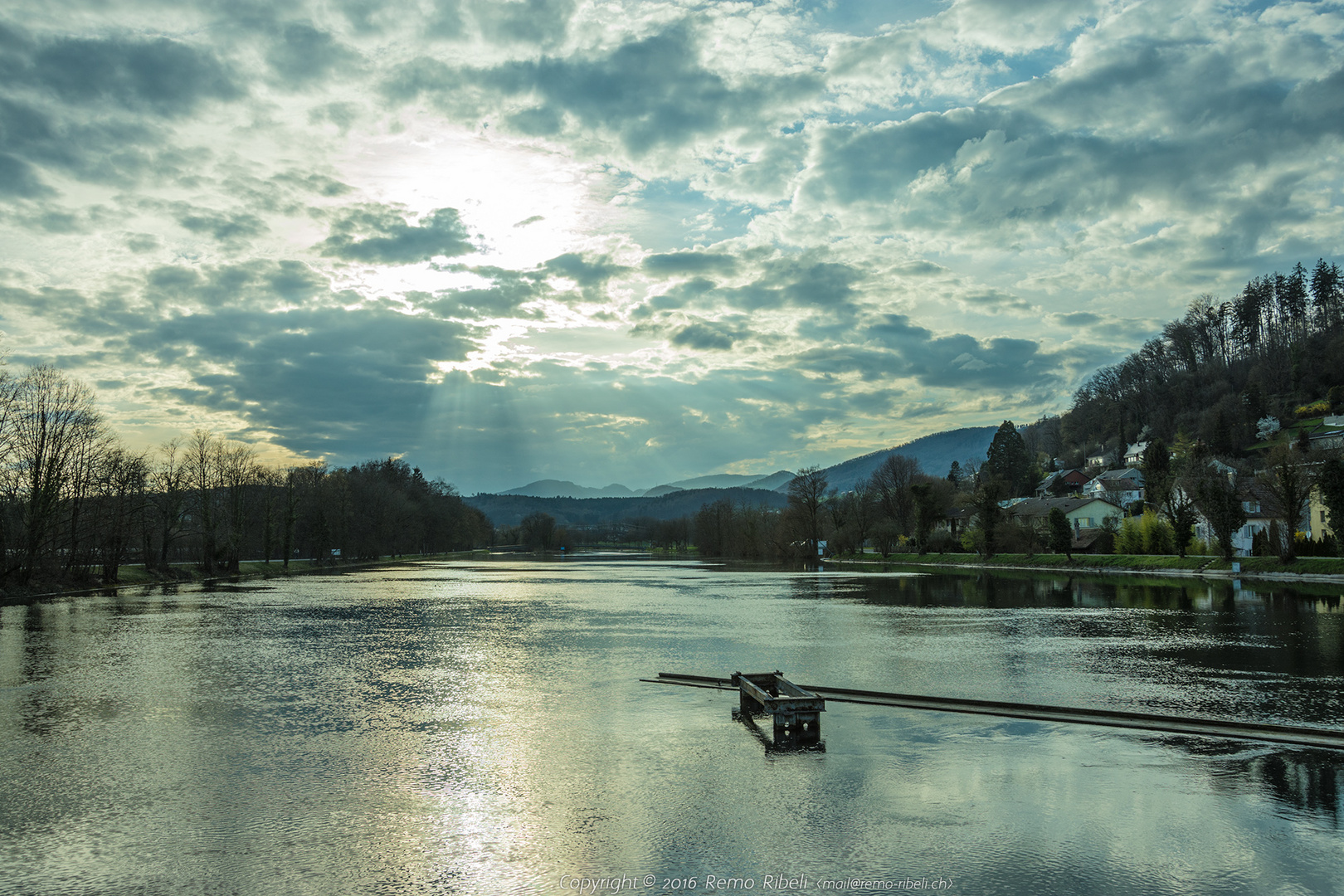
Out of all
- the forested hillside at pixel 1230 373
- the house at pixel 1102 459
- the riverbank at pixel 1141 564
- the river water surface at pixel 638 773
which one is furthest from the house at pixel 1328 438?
the river water surface at pixel 638 773

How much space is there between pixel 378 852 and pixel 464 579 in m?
63.7

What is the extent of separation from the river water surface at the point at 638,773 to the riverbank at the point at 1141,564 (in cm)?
3454

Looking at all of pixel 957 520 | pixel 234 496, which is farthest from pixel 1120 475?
pixel 234 496

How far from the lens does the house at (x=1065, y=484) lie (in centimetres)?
14888

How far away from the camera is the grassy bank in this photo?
52.2 metres

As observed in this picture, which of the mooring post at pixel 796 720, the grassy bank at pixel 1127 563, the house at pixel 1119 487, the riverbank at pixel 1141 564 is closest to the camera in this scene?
the mooring post at pixel 796 720

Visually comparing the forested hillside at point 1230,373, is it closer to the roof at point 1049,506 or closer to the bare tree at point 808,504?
the roof at point 1049,506

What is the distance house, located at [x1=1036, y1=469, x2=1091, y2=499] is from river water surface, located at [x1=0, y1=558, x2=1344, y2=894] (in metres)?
135

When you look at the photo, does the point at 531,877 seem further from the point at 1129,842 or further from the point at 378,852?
the point at 1129,842

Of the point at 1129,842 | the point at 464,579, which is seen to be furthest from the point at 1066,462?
the point at 1129,842

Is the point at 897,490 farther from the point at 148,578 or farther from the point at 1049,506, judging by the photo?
the point at 148,578

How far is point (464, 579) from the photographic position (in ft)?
227

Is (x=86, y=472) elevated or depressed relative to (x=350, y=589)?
elevated

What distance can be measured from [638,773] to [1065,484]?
158960mm
